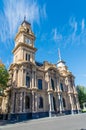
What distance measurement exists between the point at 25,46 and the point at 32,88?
12114mm

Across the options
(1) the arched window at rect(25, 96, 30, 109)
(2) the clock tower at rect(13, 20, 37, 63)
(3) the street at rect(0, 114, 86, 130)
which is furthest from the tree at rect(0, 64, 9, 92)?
(3) the street at rect(0, 114, 86, 130)

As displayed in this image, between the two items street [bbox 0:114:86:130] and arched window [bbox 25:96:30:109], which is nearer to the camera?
street [bbox 0:114:86:130]

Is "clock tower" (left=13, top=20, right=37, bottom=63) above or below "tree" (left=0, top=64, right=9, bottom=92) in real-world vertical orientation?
above

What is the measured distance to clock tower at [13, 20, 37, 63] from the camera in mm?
31984

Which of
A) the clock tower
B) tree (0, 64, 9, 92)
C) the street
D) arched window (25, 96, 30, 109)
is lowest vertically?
the street

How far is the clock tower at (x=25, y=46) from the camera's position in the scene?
3198 centimetres

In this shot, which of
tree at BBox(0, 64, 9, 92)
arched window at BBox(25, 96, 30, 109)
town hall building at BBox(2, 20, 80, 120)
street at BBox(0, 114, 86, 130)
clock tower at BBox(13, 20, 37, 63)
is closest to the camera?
street at BBox(0, 114, 86, 130)

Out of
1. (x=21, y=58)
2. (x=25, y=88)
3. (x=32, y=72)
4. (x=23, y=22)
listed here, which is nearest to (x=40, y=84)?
(x=32, y=72)

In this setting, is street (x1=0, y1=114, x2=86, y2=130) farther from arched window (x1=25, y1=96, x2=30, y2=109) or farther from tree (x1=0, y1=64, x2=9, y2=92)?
arched window (x1=25, y1=96, x2=30, y2=109)

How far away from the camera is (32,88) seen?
28.2 meters

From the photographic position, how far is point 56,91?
113 feet

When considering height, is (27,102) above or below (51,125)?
above

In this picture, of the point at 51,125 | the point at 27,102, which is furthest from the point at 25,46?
the point at 51,125

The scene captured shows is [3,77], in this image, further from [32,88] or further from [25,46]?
[25,46]
